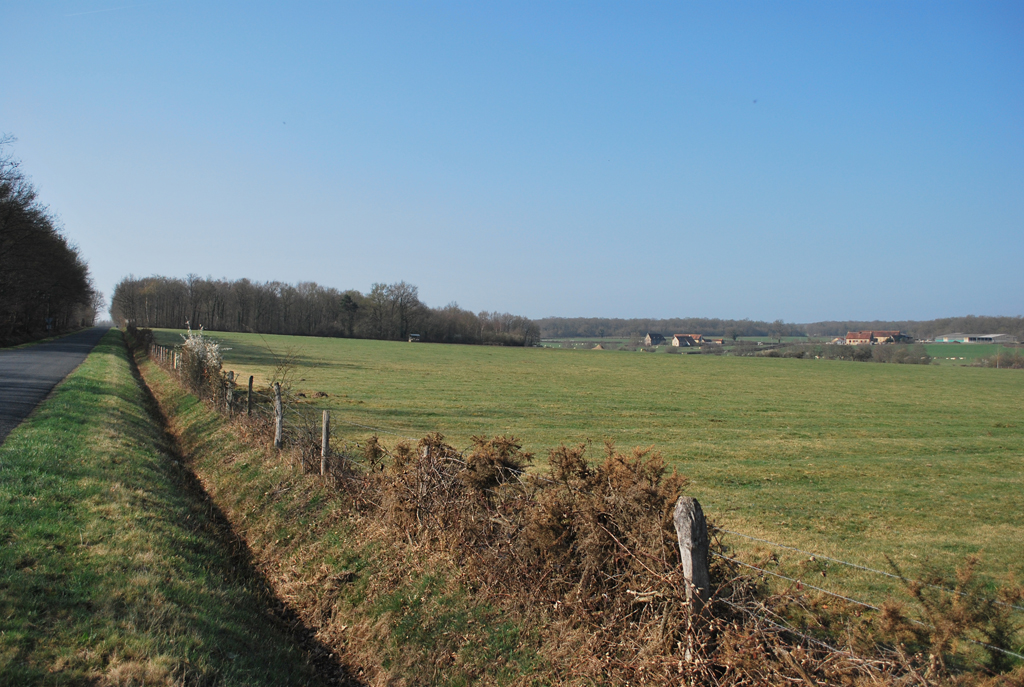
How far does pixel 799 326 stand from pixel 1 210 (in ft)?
673

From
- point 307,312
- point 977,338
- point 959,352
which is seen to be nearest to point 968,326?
point 977,338

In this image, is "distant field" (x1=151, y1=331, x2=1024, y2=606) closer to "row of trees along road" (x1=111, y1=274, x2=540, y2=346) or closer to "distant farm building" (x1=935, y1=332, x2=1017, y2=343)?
"row of trees along road" (x1=111, y1=274, x2=540, y2=346)

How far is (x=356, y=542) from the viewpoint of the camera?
8.05 metres

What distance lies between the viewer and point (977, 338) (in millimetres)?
136500

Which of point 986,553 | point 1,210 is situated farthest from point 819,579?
point 1,210

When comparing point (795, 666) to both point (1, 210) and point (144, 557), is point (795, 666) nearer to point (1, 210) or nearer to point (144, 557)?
point (144, 557)

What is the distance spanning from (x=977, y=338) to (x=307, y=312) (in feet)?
499

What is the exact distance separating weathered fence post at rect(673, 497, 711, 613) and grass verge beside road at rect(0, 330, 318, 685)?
380 centimetres

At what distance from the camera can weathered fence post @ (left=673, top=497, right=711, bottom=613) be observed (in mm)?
4168

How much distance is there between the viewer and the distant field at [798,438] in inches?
394

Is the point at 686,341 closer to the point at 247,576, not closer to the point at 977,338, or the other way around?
the point at 977,338

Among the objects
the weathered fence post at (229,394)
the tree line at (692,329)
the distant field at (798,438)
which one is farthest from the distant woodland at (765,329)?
the weathered fence post at (229,394)

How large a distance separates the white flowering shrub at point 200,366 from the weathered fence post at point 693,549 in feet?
53.8

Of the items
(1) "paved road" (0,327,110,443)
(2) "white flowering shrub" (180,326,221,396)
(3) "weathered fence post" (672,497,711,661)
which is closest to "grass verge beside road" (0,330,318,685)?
(1) "paved road" (0,327,110,443)
